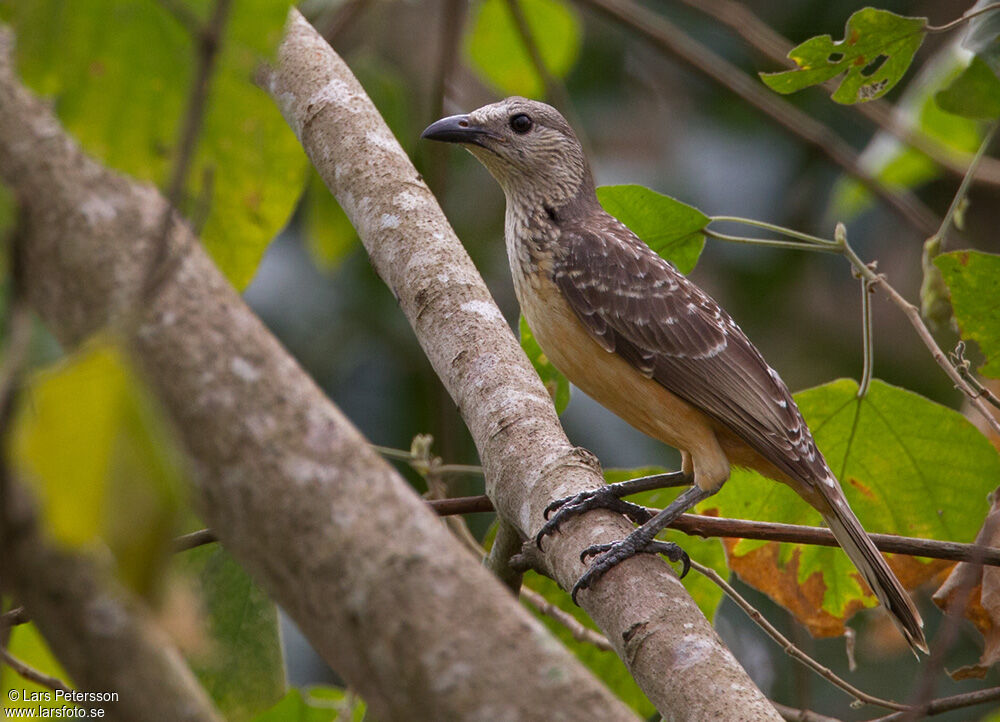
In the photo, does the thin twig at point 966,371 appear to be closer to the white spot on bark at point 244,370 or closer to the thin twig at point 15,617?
the white spot on bark at point 244,370

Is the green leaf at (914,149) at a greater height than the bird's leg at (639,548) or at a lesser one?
greater

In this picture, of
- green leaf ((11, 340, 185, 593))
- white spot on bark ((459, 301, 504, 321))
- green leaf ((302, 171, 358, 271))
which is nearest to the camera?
green leaf ((11, 340, 185, 593))

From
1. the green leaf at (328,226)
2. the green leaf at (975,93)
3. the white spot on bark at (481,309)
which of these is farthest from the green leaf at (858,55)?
the green leaf at (328,226)

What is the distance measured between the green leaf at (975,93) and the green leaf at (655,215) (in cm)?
81

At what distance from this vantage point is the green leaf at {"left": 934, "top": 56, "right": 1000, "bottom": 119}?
129 inches

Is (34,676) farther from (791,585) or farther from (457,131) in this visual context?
(457,131)

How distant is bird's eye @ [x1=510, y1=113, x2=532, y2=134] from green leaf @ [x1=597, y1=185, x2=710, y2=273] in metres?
0.97

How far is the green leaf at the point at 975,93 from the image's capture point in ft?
10.8

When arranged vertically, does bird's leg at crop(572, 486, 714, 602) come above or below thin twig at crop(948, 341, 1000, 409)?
below

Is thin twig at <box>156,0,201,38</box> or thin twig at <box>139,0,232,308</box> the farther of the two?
thin twig at <box>156,0,201,38</box>

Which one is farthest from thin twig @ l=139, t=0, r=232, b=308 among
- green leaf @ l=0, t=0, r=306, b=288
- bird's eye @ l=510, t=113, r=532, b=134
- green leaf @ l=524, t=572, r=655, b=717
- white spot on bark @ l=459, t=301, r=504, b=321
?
bird's eye @ l=510, t=113, r=532, b=134

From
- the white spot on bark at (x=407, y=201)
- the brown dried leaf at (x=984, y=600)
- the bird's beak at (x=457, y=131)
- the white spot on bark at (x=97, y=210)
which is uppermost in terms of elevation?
the bird's beak at (x=457, y=131)

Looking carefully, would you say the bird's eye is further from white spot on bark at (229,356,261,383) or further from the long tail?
white spot on bark at (229,356,261,383)

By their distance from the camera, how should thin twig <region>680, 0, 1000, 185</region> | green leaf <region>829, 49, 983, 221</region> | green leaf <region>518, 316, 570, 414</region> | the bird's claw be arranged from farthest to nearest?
green leaf <region>829, 49, 983, 221</region>
thin twig <region>680, 0, 1000, 185</region>
green leaf <region>518, 316, 570, 414</region>
the bird's claw
